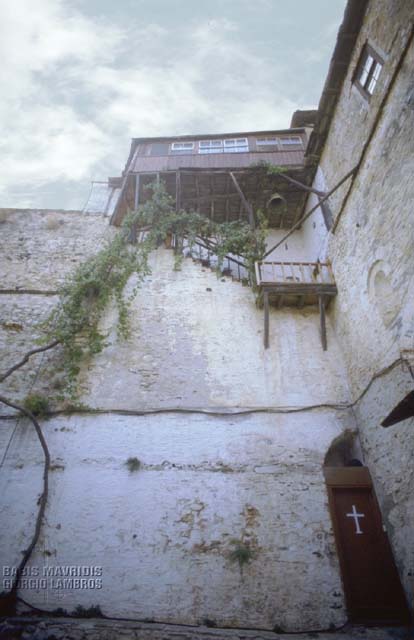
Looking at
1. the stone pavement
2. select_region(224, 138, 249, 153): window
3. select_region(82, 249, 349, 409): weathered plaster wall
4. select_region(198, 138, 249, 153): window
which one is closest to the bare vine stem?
the stone pavement

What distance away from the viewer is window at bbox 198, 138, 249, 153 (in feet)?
42.9

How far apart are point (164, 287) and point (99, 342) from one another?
7.70ft

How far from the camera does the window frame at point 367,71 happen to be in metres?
7.32

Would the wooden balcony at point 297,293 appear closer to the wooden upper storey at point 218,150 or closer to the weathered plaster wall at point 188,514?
the weathered plaster wall at point 188,514

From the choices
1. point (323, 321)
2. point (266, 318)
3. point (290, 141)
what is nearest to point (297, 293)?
point (323, 321)

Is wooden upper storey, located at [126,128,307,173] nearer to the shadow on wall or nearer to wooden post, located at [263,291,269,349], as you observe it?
wooden post, located at [263,291,269,349]

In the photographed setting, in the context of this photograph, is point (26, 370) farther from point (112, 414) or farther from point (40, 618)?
point (40, 618)

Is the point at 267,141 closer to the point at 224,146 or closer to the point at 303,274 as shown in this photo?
the point at 224,146

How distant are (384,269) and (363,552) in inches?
195

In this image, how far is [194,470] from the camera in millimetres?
6688

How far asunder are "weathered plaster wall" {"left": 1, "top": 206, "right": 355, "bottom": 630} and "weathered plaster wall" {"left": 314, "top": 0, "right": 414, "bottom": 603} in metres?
0.90

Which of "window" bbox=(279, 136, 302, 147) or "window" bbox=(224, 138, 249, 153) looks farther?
"window" bbox=(224, 138, 249, 153)

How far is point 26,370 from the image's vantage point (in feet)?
26.2

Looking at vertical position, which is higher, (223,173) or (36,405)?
(223,173)
